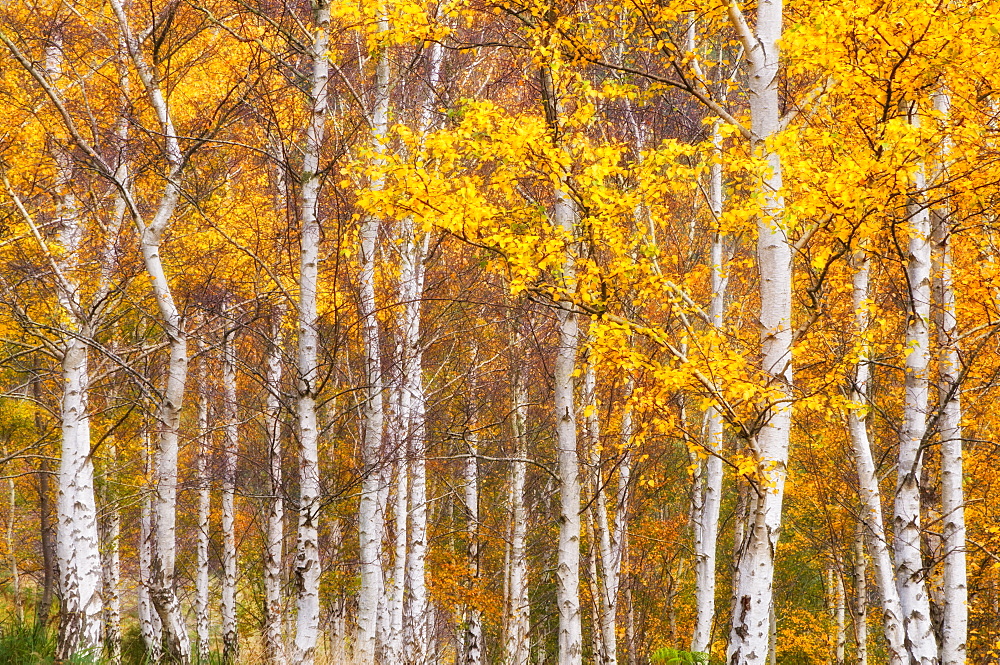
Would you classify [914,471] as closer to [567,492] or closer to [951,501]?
[951,501]

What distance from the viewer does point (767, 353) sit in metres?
5.78

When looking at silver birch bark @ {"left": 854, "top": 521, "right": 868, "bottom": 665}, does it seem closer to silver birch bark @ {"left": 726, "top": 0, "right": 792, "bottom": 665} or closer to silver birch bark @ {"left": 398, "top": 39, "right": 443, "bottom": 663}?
silver birch bark @ {"left": 398, "top": 39, "right": 443, "bottom": 663}

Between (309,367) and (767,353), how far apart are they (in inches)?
136

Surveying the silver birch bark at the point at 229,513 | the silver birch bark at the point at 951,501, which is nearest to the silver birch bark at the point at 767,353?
the silver birch bark at the point at 951,501

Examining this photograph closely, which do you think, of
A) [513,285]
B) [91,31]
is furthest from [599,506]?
[91,31]

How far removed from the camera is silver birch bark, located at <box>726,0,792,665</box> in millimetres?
5484

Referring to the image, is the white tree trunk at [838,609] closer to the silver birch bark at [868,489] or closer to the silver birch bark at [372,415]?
the silver birch bark at [868,489]

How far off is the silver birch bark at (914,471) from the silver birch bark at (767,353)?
5.91ft

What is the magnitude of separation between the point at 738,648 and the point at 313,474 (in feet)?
11.2

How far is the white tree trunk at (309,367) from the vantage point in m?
6.35

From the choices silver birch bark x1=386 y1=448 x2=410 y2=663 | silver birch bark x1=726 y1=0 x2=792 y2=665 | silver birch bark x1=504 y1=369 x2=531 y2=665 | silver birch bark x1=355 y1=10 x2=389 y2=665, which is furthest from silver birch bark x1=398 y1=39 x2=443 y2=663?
silver birch bark x1=726 y1=0 x2=792 y2=665

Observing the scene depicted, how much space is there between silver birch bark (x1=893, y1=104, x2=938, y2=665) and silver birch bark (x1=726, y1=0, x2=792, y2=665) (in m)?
1.80

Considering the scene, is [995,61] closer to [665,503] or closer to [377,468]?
[377,468]

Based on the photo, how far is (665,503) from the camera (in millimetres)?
21453
